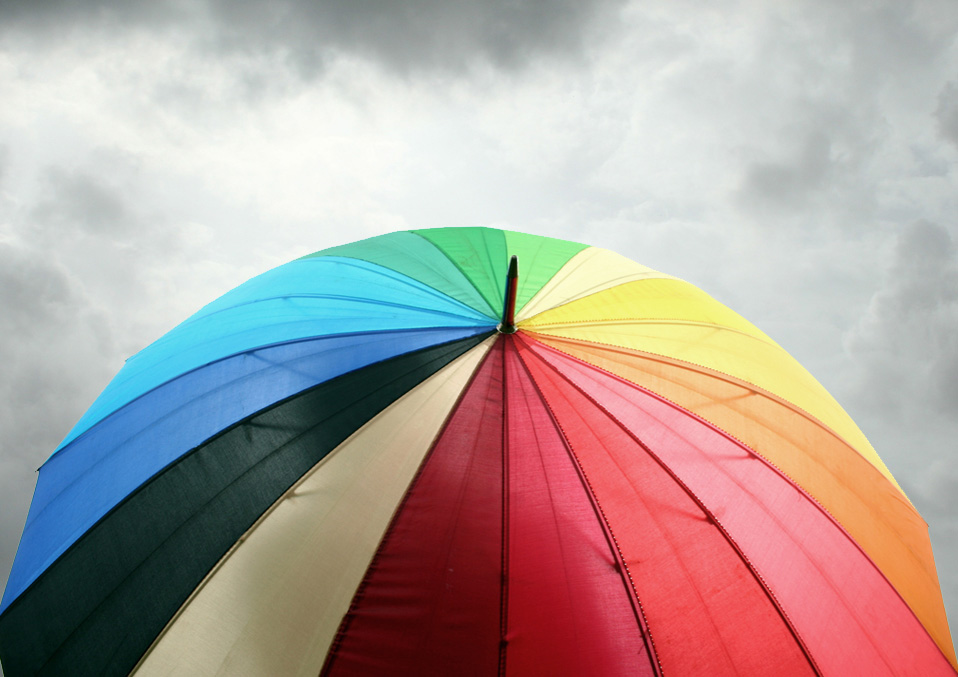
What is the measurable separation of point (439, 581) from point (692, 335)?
3.44 m

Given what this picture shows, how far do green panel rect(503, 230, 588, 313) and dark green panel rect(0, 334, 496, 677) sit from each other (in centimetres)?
131

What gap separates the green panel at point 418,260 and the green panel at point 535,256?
19.0 inches

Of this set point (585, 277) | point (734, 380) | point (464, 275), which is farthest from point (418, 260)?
point (734, 380)

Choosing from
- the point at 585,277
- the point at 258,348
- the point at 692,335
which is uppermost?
the point at 585,277

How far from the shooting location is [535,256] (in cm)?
695

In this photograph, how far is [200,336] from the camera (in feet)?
20.2

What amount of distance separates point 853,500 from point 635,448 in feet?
7.63

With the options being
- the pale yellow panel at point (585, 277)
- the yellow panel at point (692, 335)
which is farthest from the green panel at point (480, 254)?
the yellow panel at point (692, 335)

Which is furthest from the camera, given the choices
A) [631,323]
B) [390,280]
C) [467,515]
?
[390,280]

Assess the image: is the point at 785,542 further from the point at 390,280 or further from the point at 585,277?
the point at 390,280

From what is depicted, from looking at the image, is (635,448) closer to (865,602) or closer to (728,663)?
(728,663)

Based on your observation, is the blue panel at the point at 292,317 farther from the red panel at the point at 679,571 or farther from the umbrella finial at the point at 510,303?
the red panel at the point at 679,571

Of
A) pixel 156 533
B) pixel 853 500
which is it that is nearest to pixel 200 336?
pixel 156 533

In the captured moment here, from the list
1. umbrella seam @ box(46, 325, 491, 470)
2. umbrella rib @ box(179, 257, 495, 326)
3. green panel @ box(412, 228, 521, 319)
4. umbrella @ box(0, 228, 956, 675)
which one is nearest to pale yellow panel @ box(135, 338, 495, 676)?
umbrella @ box(0, 228, 956, 675)
